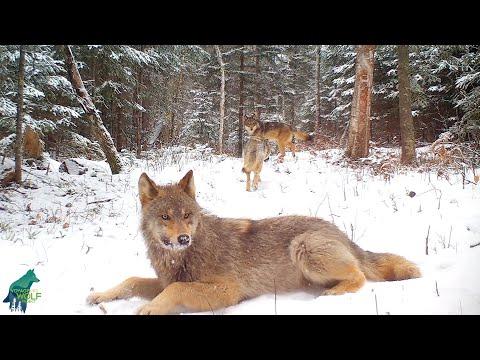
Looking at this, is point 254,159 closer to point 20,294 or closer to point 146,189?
point 146,189

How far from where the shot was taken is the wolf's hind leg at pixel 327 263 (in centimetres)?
303

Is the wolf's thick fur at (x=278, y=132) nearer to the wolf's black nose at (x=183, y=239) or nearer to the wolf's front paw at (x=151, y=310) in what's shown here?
the wolf's black nose at (x=183, y=239)

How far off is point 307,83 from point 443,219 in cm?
1573

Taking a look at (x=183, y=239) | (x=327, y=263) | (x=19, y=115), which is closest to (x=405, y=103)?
(x=327, y=263)

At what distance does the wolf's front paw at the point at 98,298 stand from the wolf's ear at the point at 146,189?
0.82 meters

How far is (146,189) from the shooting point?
10.1 feet

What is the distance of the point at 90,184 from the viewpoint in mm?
8031

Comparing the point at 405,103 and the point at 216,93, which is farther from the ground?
the point at 216,93

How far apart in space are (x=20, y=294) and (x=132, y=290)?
33.0 inches

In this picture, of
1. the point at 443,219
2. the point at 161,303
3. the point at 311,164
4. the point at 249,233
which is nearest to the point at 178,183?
the point at 249,233

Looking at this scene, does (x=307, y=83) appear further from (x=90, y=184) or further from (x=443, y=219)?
(x=443, y=219)

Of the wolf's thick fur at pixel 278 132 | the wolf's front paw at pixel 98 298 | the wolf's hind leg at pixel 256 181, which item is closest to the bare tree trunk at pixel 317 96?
the wolf's thick fur at pixel 278 132
